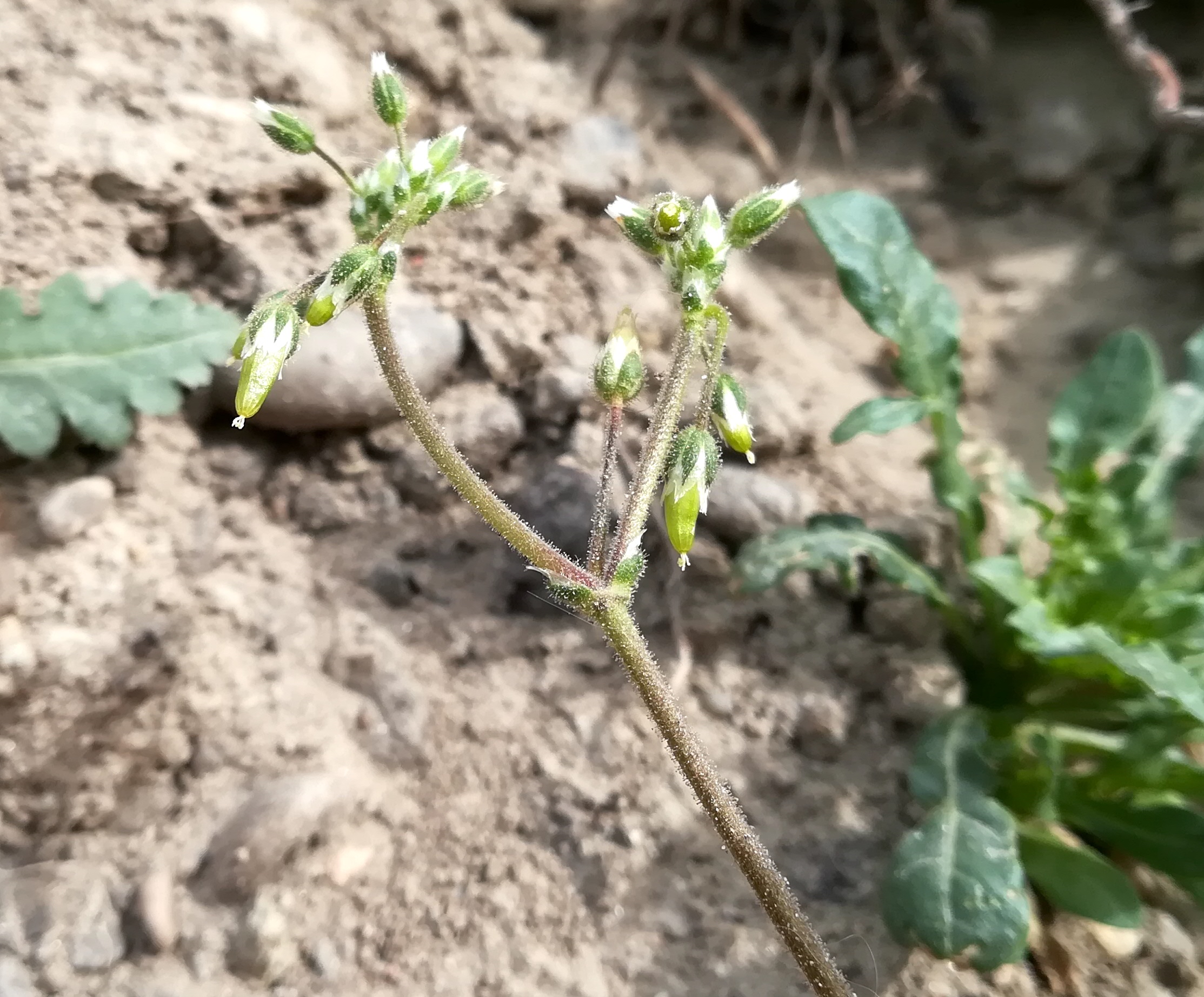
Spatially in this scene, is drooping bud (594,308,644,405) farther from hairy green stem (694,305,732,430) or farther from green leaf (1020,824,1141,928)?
green leaf (1020,824,1141,928)

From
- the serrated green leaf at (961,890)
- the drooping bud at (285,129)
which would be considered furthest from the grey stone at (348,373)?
the serrated green leaf at (961,890)

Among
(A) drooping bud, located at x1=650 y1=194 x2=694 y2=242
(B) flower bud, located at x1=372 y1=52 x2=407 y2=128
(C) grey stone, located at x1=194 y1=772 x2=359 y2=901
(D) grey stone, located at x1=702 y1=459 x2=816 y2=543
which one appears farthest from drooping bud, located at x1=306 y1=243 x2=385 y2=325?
(D) grey stone, located at x1=702 y1=459 x2=816 y2=543

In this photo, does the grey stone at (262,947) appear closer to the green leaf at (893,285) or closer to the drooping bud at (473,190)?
the drooping bud at (473,190)

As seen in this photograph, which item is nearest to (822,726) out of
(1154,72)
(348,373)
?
(348,373)

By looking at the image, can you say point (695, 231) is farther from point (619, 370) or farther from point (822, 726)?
point (822, 726)

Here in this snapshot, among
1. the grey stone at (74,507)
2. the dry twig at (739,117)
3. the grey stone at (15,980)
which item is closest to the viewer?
the grey stone at (15,980)

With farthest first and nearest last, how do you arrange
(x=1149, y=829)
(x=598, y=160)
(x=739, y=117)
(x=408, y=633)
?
(x=739, y=117) → (x=598, y=160) → (x=408, y=633) → (x=1149, y=829)

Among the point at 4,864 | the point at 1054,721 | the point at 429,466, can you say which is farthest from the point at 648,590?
the point at 4,864
